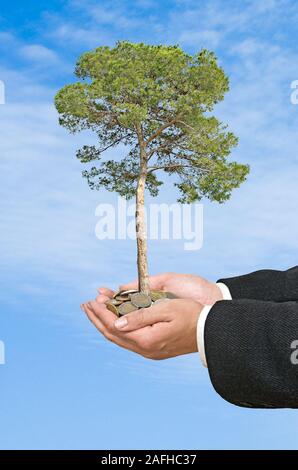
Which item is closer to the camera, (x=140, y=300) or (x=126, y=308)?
(x=126, y=308)

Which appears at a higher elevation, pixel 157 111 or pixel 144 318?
pixel 157 111

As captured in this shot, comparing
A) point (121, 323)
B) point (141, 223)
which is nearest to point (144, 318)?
point (121, 323)

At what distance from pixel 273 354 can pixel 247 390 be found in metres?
0.18

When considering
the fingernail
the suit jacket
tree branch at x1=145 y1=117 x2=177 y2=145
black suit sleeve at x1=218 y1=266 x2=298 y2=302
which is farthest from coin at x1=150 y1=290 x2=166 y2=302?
tree branch at x1=145 y1=117 x2=177 y2=145

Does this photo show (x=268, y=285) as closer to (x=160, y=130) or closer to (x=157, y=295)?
(x=157, y=295)

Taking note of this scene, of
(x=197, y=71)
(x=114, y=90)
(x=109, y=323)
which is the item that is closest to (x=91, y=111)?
(x=114, y=90)

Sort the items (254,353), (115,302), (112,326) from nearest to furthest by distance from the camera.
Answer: (254,353), (112,326), (115,302)

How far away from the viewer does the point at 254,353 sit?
2318 mm

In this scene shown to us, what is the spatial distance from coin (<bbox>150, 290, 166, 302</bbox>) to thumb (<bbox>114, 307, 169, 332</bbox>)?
0.83 meters

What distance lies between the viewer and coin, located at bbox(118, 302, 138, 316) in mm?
3383

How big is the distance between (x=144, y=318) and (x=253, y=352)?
1.91ft

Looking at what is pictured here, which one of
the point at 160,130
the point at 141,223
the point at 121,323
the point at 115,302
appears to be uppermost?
the point at 160,130

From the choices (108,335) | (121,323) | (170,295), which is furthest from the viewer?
(170,295)

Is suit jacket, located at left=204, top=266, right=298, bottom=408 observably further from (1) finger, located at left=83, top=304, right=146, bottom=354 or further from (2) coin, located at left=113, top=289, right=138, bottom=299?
(2) coin, located at left=113, top=289, right=138, bottom=299
